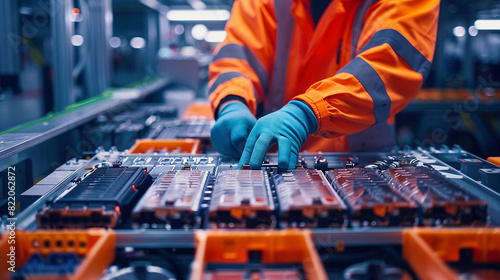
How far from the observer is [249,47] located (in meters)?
2.18

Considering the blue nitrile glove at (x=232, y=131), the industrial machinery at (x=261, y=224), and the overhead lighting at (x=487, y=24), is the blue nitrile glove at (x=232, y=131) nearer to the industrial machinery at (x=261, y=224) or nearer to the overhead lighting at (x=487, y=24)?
the industrial machinery at (x=261, y=224)

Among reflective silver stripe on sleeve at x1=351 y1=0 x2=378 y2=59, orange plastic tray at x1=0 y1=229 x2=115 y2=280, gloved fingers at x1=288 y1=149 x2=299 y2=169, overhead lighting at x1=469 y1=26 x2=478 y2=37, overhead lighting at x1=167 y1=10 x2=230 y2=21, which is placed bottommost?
orange plastic tray at x1=0 y1=229 x2=115 y2=280

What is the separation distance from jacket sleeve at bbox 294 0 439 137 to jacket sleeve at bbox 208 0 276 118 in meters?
0.58

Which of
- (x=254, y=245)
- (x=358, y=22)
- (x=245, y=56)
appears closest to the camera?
(x=254, y=245)

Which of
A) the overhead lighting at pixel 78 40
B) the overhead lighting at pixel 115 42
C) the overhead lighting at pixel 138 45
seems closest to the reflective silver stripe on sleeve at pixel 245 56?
the overhead lighting at pixel 78 40

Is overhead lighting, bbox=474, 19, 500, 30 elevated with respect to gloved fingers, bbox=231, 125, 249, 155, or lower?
elevated

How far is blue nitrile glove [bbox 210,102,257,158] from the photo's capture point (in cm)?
168

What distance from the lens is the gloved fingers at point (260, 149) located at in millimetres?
1435

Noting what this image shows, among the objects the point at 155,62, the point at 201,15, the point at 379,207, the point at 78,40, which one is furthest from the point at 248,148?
the point at 201,15

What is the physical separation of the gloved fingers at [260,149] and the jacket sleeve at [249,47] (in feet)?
1.97

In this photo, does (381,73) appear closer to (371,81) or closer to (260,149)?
(371,81)

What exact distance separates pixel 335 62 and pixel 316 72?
0.12 m

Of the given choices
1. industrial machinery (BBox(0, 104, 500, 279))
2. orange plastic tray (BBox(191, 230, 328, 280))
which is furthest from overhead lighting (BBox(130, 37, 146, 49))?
orange plastic tray (BBox(191, 230, 328, 280))

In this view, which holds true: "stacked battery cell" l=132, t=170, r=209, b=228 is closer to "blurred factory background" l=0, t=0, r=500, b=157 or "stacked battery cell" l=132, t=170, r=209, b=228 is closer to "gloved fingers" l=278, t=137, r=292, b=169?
"gloved fingers" l=278, t=137, r=292, b=169
